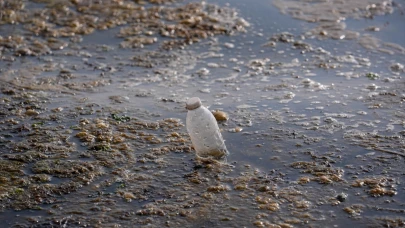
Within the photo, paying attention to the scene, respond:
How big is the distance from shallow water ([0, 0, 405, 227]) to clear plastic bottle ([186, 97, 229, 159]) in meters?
0.11

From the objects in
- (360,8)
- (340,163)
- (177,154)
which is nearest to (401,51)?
(360,8)

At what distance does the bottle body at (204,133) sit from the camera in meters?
4.51

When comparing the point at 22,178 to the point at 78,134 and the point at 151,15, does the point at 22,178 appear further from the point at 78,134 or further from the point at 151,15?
the point at 151,15

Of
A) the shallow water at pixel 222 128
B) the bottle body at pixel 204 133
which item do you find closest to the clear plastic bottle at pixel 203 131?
the bottle body at pixel 204 133

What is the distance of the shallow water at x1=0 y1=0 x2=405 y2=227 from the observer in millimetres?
3998

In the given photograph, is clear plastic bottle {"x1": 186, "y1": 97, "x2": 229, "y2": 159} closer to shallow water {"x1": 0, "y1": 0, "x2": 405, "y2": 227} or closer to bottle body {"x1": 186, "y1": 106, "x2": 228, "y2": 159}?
bottle body {"x1": 186, "y1": 106, "x2": 228, "y2": 159}

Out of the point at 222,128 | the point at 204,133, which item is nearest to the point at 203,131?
the point at 204,133

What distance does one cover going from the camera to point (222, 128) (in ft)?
16.8

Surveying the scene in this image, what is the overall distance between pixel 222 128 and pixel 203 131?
613mm

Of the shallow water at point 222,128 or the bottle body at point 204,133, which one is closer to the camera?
the shallow water at point 222,128

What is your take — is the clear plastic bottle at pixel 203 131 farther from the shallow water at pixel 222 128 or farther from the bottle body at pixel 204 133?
the shallow water at pixel 222 128

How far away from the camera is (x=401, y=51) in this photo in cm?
685

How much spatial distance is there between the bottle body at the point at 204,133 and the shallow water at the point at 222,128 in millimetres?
109

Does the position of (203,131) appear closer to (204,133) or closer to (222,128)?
(204,133)
